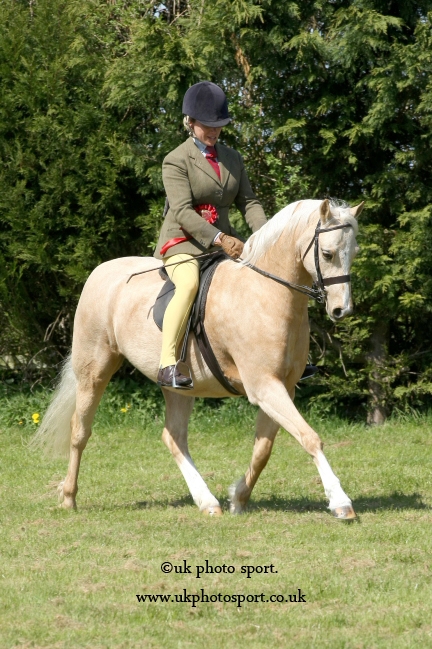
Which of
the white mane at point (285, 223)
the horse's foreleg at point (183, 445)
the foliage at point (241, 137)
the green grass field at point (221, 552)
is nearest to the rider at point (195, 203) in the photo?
the white mane at point (285, 223)

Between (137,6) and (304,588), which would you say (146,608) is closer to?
(304,588)

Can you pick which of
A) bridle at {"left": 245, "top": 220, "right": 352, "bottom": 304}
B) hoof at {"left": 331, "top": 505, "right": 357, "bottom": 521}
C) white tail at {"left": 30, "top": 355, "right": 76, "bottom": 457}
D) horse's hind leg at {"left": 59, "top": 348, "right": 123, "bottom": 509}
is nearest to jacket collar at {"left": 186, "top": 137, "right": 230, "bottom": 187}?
bridle at {"left": 245, "top": 220, "right": 352, "bottom": 304}

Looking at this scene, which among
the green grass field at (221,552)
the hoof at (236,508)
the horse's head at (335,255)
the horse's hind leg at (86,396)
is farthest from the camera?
the horse's hind leg at (86,396)

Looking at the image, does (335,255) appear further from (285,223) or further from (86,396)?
(86,396)

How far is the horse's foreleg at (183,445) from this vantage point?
6598 millimetres

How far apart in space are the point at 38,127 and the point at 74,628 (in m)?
7.07

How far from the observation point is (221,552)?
5.33 meters

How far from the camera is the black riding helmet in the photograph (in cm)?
630

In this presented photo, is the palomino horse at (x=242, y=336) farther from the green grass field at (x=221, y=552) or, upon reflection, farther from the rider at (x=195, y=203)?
the green grass field at (x=221, y=552)

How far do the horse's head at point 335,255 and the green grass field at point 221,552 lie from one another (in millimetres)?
1391

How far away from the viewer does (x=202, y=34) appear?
931 centimetres

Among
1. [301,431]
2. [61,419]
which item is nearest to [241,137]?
[61,419]

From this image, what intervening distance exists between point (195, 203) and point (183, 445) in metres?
1.83

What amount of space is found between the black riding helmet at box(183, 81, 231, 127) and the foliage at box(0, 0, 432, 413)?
110 inches
